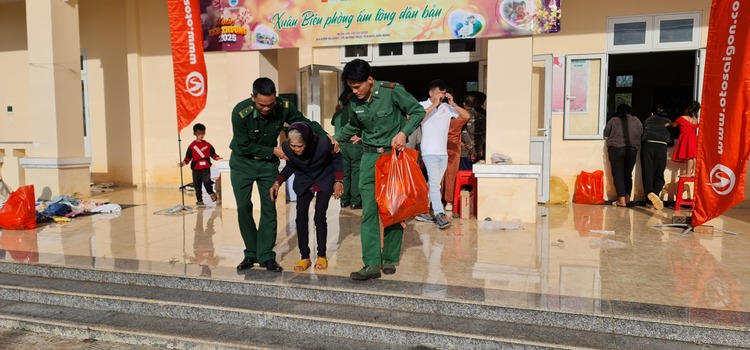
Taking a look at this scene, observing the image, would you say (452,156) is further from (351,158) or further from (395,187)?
(395,187)

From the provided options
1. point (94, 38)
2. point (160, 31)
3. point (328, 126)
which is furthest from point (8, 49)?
point (328, 126)

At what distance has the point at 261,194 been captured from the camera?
4648 millimetres

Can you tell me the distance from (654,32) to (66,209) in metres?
8.85

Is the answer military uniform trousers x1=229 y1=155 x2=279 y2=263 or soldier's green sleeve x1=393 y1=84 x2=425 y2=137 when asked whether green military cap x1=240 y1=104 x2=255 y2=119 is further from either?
soldier's green sleeve x1=393 y1=84 x2=425 y2=137

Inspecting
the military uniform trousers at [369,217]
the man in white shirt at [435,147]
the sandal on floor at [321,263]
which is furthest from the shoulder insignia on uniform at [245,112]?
the man in white shirt at [435,147]

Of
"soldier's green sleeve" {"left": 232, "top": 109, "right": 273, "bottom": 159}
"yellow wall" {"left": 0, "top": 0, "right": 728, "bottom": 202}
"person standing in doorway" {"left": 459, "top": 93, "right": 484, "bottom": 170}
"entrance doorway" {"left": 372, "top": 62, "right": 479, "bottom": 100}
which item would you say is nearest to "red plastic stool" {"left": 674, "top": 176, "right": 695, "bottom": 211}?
"person standing in doorway" {"left": 459, "top": 93, "right": 484, "bottom": 170}

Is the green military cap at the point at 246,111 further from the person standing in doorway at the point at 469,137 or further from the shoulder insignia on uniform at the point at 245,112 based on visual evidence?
the person standing in doorway at the point at 469,137

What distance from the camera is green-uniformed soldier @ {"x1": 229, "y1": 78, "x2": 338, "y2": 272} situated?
448 cm

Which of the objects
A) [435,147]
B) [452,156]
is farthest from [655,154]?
[435,147]

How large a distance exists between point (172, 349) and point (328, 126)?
6.69m

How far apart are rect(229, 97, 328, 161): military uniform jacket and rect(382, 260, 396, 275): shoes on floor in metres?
1.20

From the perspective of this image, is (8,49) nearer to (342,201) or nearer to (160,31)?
(160,31)

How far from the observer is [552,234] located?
612 centimetres

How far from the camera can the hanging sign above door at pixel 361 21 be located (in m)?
6.59
